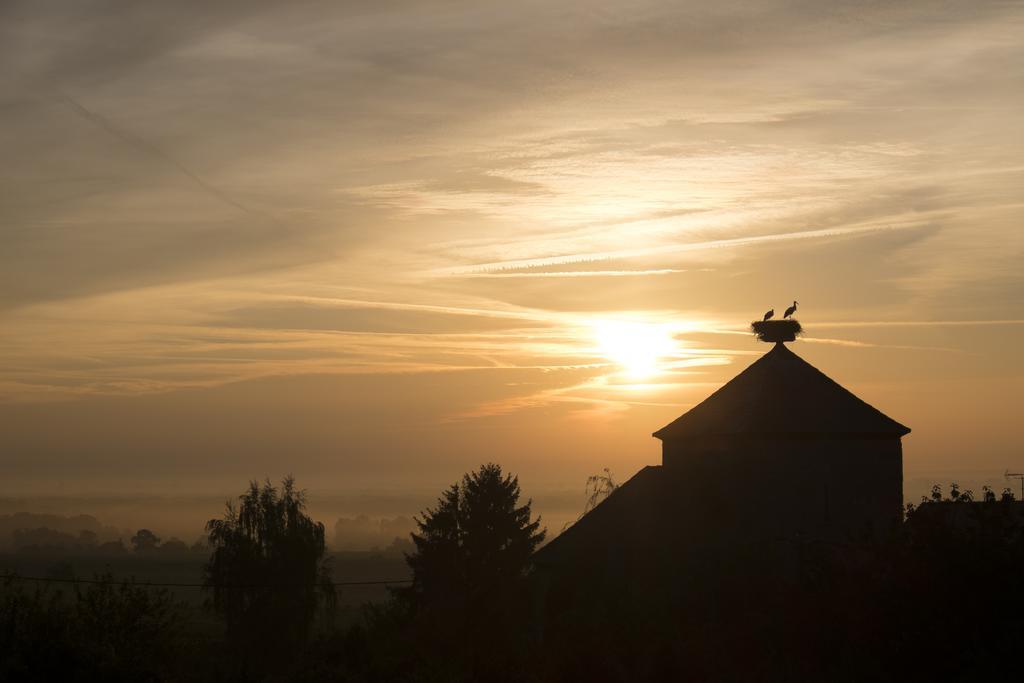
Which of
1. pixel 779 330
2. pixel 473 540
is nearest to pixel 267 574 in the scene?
pixel 473 540

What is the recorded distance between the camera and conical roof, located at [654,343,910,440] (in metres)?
36.2

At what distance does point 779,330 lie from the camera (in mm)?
38438

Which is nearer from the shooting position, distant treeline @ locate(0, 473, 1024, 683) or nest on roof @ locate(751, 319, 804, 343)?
distant treeline @ locate(0, 473, 1024, 683)

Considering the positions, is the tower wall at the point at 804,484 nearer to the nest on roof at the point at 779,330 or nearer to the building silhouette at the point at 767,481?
the building silhouette at the point at 767,481

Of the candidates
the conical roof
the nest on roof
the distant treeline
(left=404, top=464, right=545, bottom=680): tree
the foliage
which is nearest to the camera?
the distant treeline

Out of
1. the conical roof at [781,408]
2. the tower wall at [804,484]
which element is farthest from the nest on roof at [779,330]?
the tower wall at [804,484]

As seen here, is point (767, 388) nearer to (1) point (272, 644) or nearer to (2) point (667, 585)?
(2) point (667, 585)

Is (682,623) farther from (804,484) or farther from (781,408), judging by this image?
(781,408)

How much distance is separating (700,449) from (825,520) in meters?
4.46

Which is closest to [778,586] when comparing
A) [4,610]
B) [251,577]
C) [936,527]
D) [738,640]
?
[738,640]

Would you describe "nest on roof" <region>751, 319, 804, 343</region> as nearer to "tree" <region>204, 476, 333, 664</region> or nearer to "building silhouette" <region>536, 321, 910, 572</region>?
"building silhouette" <region>536, 321, 910, 572</region>

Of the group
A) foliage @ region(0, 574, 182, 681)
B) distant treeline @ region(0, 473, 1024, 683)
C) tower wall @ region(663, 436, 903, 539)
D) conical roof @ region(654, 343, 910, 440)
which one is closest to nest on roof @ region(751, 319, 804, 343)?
conical roof @ region(654, 343, 910, 440)

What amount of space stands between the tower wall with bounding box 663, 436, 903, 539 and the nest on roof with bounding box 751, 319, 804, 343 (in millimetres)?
3981

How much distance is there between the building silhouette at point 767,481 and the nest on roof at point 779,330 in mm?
1070
